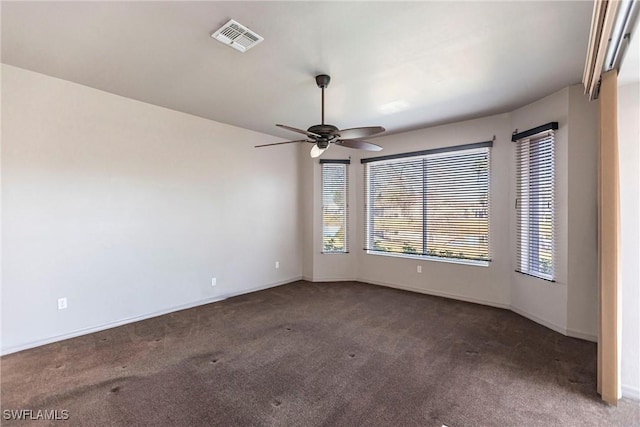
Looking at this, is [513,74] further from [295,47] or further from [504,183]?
[295,47]

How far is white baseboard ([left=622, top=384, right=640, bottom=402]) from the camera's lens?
2.22m

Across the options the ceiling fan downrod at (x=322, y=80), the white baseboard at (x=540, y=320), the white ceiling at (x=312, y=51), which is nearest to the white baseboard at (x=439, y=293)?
the white baseboard at (x=540, y=320)

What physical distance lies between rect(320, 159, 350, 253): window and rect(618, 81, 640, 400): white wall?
4.06 meters

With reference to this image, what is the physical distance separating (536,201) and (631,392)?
7.40 feet

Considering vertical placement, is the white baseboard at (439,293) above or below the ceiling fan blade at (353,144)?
below

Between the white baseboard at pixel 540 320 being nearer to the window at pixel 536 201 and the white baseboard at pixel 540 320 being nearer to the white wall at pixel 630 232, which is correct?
the window at pixel 536 201

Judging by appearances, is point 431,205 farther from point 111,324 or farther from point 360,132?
point 111,324

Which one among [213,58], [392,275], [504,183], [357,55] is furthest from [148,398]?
[504,183]

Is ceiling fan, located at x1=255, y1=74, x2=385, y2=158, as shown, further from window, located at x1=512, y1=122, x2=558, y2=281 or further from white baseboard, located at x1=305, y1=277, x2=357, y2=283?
white baseboard, located at x1=305, y1=277, x2=357, y2=283

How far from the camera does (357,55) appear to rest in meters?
2.65

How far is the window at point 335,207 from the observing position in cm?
593

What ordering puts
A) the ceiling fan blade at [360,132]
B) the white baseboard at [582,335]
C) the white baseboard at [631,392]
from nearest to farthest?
the white baseboard at [631,392]
the ceiling fan blade at [360,132]
the white baseboard at [582,335]

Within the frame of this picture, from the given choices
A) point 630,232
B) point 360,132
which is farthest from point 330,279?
point 630,232

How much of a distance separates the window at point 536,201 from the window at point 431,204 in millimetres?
478
